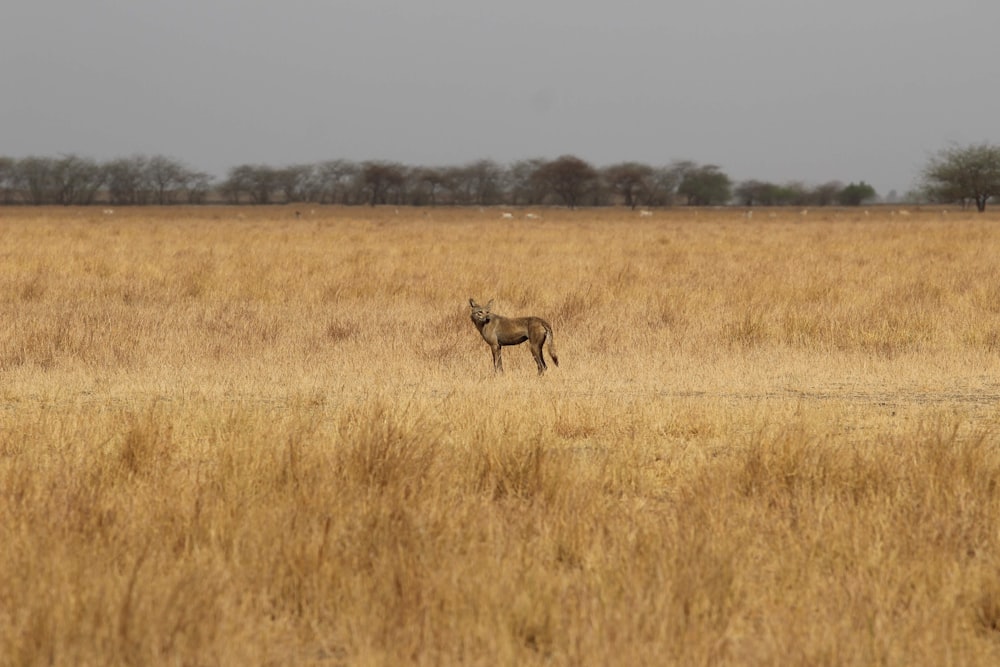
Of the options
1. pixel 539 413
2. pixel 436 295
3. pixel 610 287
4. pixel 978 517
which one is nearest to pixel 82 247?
pixel 436 295

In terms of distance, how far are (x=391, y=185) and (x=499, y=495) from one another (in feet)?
350

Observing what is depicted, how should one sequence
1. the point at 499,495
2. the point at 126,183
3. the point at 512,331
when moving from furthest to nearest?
the point at 126,183
the point at 512,331
the point at 499,495

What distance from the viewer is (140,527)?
4285 mm

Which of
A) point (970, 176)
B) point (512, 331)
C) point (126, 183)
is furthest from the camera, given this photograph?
point (126, 183)

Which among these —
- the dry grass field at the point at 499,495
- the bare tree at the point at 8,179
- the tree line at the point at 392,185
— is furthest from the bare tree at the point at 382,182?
the dry grass field at the point at 499,495

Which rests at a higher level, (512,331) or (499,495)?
(512,331)

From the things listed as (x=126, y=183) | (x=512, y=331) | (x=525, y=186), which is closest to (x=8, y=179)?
(x=126, y=183)

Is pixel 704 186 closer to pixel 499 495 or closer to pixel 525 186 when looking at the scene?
pixel 525 186

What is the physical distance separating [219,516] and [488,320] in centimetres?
483

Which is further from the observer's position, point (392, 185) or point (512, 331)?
point (392, 185)

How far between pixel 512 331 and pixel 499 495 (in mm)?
3732

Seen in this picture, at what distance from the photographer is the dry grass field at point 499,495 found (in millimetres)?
3373

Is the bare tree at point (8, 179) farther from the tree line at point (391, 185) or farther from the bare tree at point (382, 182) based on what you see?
the bare tree at point (382, 182)

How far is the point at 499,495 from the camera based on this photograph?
5.24 meters
